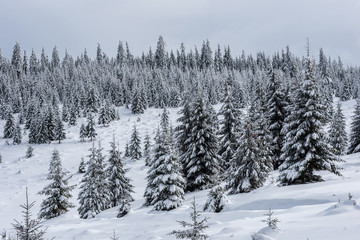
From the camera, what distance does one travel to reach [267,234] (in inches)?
319

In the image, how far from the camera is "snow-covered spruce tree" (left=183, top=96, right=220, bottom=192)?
25.7 meters

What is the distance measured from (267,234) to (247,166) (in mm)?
12198

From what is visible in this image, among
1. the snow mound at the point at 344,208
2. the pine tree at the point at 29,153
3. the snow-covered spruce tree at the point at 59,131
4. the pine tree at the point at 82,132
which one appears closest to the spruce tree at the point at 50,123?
the snow-covered spruce tree at the point at 59,131

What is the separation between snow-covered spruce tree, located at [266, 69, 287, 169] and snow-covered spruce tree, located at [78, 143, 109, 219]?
59.2 feet

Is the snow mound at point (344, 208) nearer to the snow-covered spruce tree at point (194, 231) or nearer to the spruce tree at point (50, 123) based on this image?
the snow-covered spruce tree at point (194, 231)

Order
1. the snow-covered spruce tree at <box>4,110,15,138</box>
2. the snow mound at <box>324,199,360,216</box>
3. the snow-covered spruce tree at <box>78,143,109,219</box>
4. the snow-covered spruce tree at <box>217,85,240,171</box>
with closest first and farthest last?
the snow mound at <box>324,199,360,216</box>, the snow-covered spruce tree at <box>78,143,109,219</box>, the snow-covered spruce tree at <box>217,85,240,171</box>, the snow-covered spruce tree at <box>4,110,15,138</box>

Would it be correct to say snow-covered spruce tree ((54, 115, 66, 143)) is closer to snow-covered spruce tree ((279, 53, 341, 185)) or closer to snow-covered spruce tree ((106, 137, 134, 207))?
snow-covered spruce tree ((106, 137, 134, 207))

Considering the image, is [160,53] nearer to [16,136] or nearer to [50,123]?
[50,123]

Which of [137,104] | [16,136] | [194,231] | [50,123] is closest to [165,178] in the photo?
[194,231]

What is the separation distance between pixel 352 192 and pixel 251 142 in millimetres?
8505

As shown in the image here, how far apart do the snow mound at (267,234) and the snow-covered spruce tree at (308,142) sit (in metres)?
10.2

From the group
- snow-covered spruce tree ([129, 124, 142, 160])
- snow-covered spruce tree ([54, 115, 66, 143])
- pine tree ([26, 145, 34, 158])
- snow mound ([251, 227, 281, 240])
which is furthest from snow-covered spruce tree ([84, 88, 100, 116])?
snow mound ([251, 227, 281, 240])

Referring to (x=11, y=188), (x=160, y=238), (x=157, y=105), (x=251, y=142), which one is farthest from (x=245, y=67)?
(x=160, y=238)

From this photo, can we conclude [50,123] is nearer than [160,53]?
Yes
